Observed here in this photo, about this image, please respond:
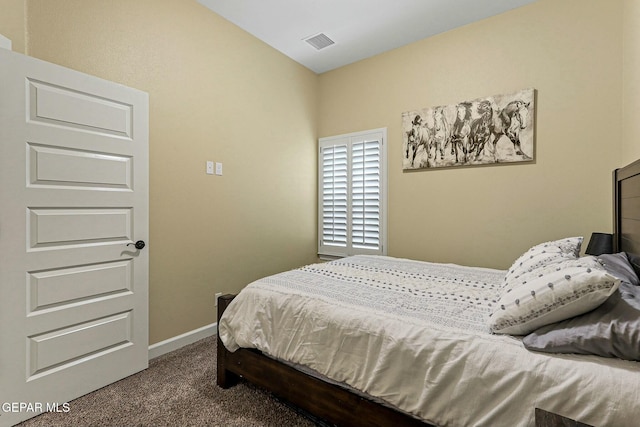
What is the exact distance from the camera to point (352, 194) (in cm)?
377

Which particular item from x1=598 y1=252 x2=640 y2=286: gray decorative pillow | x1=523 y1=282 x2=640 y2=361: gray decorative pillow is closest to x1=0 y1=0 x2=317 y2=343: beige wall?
x1=523 y1=282 x2=640 y2=361: gray decorative pillow

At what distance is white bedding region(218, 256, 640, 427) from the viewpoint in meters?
0.96

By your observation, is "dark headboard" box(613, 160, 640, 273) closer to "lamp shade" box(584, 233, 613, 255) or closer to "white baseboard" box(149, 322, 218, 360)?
"lamp shade" box(584, 233, 613, 255)

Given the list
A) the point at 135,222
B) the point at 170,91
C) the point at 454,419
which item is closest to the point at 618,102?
the point at 454,419

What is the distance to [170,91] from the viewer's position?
2.49 metres

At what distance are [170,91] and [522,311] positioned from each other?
2.79 metres

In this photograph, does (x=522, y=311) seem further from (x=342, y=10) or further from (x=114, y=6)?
(x=114, y=6)

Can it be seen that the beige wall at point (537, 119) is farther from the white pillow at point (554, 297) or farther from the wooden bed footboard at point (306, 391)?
the wooden bed footboard at point (306, 391)

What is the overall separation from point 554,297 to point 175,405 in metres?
2.03

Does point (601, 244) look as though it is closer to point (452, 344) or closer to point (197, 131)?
point (452, 344)

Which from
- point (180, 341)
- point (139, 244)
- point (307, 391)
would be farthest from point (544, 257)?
point (180, 341)

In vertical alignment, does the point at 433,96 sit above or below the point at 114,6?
below

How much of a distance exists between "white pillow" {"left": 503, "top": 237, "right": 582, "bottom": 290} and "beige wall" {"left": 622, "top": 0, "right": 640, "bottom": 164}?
830 millimetres

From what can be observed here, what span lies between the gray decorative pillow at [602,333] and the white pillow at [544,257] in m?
0.36
